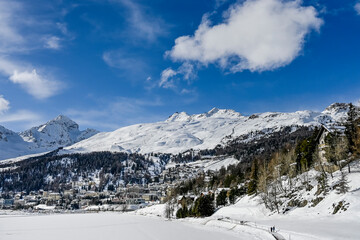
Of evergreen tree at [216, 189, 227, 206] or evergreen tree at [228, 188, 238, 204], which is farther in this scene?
evergreen tree at [216, 189, 227, 206]

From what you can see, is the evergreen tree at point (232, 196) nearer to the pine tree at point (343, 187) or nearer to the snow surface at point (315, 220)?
the snow surface at point (315, 220)

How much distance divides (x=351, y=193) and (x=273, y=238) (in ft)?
49.5

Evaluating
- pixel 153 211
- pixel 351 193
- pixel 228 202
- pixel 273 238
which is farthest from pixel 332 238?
pixel 153 211

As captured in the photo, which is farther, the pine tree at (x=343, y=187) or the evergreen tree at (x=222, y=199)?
the evergreen tree at (x=222, y=199)

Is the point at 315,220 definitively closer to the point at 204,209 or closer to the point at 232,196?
the point at 204,209

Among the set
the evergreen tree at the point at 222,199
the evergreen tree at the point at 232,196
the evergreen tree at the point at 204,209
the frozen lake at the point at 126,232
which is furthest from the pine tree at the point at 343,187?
the evergreen tree at the point at 222,199

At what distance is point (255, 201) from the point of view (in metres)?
68.8

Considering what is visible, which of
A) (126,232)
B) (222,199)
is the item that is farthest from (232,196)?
(126,232)

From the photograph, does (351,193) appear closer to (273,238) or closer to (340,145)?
(273,238)

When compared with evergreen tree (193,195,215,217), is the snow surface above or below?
above

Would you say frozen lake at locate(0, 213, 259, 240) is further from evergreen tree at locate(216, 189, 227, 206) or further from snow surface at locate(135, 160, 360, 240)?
evergreen tree at locate(216, 189, 227, 206)

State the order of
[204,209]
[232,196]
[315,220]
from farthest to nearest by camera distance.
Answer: [232,196] < [204,209] < [315,220]

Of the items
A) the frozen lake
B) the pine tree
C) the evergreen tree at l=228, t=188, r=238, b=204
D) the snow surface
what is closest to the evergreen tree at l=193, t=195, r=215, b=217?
the frozen lake

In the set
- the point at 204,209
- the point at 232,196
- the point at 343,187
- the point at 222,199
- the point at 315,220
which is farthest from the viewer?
the point at 222,199
